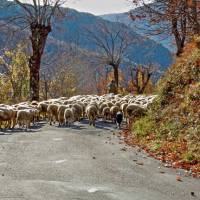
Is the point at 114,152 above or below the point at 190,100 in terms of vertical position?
below

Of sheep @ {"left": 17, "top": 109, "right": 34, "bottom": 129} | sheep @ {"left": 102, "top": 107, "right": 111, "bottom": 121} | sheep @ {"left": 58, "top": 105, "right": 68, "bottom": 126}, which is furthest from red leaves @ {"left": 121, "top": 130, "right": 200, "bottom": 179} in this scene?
sheep @ {"left": 102, "top": 107, "right": 111, "bottom": 121}

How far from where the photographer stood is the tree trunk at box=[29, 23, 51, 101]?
3928 cm

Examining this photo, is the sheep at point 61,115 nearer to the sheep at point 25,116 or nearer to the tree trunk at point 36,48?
the sheep at point 25,116

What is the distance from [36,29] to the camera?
39750 millimetres

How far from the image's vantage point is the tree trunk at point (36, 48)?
39281 mm

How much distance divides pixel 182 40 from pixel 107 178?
2881cm


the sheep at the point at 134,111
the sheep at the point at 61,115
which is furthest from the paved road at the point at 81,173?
the sheep at the point at 134,111

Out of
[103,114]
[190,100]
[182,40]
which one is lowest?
[103,114]

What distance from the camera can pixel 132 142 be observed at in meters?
20.5

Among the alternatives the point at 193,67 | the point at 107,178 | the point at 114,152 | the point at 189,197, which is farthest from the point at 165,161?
the point at 193,67

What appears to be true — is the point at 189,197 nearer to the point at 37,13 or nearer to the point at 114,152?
the point at 114,152

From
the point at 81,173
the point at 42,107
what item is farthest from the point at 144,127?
the point at 42,107

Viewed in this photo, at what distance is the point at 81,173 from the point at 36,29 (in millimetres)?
27986

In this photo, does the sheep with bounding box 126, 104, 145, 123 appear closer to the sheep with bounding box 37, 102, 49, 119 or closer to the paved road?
the sheep with bounding box 37, 102, 49, 119
